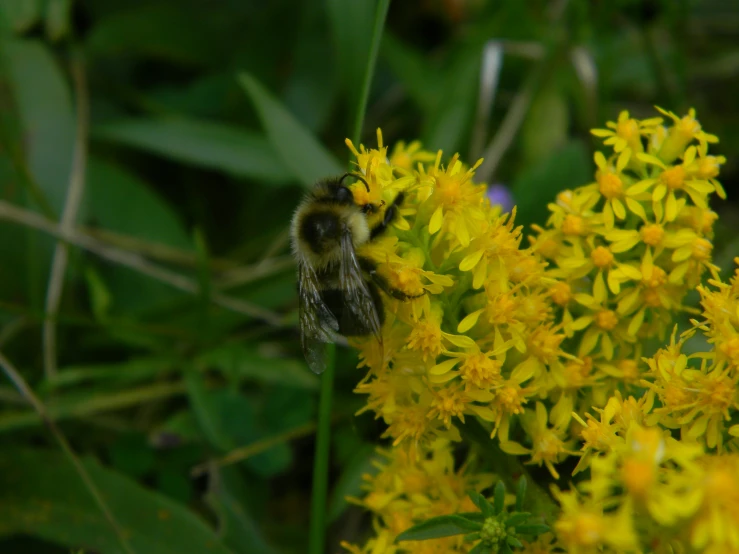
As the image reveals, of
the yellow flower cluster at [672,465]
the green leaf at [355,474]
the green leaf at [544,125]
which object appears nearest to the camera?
the yellow flower cluster at [672,465]

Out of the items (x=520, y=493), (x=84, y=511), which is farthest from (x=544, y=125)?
(x=84, y=511)

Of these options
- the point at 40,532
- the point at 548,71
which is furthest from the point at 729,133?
the point at 40,532

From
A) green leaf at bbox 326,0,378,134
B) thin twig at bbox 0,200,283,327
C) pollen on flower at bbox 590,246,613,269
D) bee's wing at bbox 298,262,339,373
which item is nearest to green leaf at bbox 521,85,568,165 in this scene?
green leaf at bbox 326,0,378,134

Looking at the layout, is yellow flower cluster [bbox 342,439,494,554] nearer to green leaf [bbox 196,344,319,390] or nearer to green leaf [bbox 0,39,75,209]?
green leaf [bbox 196,344,319,390]

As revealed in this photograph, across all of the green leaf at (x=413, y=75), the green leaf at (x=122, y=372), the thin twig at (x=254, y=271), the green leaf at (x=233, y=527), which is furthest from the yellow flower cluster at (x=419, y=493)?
the green leaf at (x=413, y=75)

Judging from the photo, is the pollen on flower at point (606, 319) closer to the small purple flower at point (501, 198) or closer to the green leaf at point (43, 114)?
the small purple flower at point (501, 198)

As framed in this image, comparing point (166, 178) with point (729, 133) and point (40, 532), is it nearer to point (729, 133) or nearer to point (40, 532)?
point (40, 532)

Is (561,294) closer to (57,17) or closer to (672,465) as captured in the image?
(672,465)
